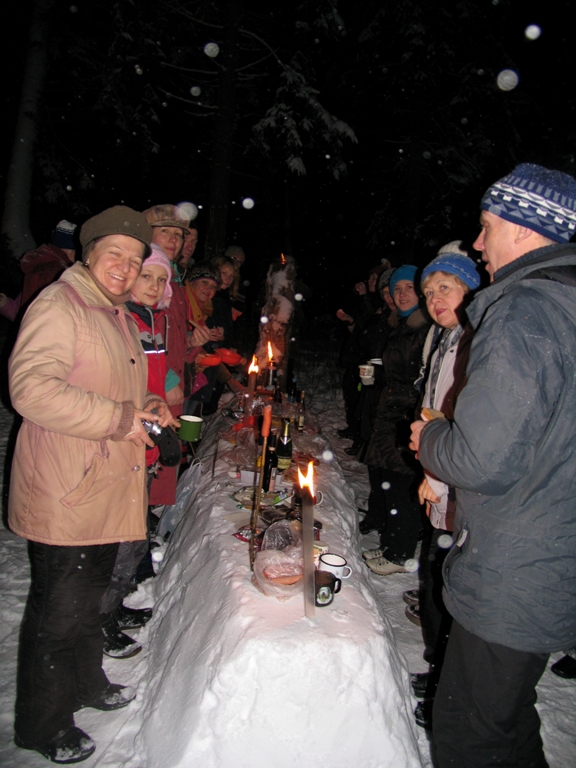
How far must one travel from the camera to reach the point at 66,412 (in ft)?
6.45

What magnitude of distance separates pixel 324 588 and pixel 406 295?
2.84 meters

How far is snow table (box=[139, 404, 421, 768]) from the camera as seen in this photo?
184 centimetres

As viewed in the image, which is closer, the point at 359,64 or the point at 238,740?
the point at 238,740

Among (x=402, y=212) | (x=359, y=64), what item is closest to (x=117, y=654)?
(x=402, y=212)

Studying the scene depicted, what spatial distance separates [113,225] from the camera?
2297 mm

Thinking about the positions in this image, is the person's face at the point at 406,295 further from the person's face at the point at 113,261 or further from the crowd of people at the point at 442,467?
the person's face at the point at 113,261

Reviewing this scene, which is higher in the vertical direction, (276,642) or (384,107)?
(384,107)

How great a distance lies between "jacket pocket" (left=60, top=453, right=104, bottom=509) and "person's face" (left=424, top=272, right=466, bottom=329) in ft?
7.17

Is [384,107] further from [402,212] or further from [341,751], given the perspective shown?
[341,751]

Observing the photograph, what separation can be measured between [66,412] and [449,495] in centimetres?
199

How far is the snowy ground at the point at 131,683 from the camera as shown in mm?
2238

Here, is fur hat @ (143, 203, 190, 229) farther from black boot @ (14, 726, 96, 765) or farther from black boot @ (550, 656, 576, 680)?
black boot @ (550, 656, 576, 680)

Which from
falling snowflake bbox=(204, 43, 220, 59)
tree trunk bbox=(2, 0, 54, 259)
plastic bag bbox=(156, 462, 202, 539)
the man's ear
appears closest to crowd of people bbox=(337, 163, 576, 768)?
the man's ear

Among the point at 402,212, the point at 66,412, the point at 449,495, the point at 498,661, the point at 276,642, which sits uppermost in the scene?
the point at 402,212
